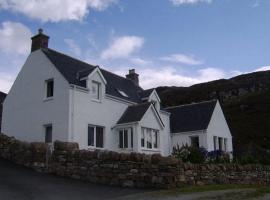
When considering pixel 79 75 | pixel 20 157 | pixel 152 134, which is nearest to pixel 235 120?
pixel 152 134

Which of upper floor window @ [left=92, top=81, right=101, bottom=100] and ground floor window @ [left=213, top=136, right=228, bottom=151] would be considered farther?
ground floor window @ [left=213, top=136, right=228, bottom=151]

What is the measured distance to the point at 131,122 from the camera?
28.1 m

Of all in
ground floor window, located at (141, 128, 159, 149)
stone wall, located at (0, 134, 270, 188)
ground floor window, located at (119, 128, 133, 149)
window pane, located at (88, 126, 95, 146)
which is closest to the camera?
stone wall, located at (0, 134, 270, 188)

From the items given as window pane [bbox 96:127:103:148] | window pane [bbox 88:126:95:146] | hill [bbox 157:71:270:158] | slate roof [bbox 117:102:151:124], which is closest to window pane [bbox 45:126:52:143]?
window pane [bbox 88:126:95:146]

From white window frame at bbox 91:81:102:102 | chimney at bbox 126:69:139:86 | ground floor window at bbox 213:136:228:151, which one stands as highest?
chimney at bbox 126:69:139:86

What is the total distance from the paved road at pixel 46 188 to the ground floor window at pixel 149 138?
11.0 m

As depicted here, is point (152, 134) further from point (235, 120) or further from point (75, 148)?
point (235, 120)

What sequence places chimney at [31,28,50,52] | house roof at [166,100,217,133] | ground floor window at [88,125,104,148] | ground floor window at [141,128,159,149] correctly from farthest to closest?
house roof at [166,100,217,133]
chimney at [31,28,50,52]
ground floor window at [141,128,159,149]
ground floor window at [88,125,104,148]

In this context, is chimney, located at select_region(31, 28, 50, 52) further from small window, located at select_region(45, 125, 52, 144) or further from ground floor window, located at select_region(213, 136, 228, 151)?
ground floor window, located at select_region(213, 136, 228, 151)

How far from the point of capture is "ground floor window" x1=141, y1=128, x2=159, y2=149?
28766mm

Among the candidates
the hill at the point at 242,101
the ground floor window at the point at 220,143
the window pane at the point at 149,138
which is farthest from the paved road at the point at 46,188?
the hill at the point at 242,101

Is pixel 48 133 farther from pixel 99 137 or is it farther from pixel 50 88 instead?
pixel 99 137

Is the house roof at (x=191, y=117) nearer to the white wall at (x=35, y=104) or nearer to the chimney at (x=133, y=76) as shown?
the chimney at (x=133, y=76)

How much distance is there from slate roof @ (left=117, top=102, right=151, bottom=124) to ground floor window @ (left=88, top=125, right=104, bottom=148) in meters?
1.89
